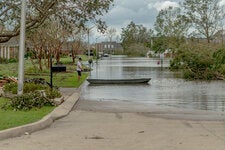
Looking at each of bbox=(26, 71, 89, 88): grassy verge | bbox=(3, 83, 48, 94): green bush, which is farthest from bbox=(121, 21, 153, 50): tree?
bbox=(3, 83, 48, 94): green bush

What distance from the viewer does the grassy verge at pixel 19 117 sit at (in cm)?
1130

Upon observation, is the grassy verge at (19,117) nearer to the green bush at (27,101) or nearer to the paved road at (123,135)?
the green bush at (27,101)

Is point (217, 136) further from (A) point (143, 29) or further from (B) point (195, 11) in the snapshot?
(A) point (143, 29)

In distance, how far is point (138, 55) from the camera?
165 meters

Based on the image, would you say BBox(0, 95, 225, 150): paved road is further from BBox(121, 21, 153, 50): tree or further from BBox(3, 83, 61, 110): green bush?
BBox(121, 21, 153, 50): tree

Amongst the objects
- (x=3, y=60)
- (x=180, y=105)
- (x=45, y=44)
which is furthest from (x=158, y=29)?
(x=180, y=105)

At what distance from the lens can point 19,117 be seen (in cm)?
1242

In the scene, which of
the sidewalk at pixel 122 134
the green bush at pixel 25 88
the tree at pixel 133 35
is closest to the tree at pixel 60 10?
the green bush at pixel 25 88

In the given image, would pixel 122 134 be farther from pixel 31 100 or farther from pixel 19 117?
pixel 31 100

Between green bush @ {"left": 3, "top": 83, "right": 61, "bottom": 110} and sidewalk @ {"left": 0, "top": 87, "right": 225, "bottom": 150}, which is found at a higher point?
green bush @ {"left": 3, "top": 83, "right": 61, "bottom": 110}

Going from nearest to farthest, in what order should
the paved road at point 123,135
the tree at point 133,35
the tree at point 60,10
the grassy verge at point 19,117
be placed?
1. the paved road at point 123,135
2. the grassy verge at point 19,117
3. the tree at point 60,10
4. the tree at point 133,35

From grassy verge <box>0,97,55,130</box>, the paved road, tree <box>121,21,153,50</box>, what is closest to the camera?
the paved road

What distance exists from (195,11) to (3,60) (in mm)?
31357

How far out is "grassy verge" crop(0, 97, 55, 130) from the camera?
445 inches
